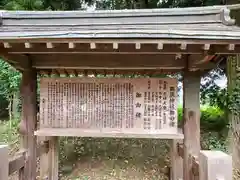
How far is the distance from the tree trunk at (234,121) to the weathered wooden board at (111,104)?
10.0 feet

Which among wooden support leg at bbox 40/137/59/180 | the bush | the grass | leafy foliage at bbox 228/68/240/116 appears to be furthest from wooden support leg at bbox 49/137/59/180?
leafy foliage at bbox 228/68/240/116

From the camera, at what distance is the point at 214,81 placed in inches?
283

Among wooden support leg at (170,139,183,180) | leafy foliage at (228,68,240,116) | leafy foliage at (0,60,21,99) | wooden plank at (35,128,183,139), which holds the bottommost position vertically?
wooden support leg at (170,139,183,180)

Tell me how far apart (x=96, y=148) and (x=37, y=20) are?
4382 millimetres

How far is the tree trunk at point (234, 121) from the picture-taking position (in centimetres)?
594

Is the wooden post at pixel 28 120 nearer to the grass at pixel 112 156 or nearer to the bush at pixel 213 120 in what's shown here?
the grass at pixel 112 156

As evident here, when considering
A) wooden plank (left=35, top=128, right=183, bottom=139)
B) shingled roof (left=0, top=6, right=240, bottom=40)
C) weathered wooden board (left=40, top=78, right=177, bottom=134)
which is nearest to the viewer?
shingled roof (left=0, top=6, right=240, bottom=40)

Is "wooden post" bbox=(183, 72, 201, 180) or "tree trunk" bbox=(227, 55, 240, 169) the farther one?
"tree trunk" bbox=(227, 55, 240, 169)

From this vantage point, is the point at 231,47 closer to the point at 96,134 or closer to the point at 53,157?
the point at 96,134

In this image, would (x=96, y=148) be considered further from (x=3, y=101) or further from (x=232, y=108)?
(x=3, y=101)

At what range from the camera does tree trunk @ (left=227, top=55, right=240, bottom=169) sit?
5.94 metres

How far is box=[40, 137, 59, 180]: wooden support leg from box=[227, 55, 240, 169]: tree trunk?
429 centimetres

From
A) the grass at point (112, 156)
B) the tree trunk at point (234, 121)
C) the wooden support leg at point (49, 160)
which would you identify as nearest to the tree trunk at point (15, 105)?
the grass at point (112, 156)

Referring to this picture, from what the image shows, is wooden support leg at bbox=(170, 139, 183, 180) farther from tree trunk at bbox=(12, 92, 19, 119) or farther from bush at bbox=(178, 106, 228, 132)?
tree trunk at bbox=(12, 92, 19, 119)
